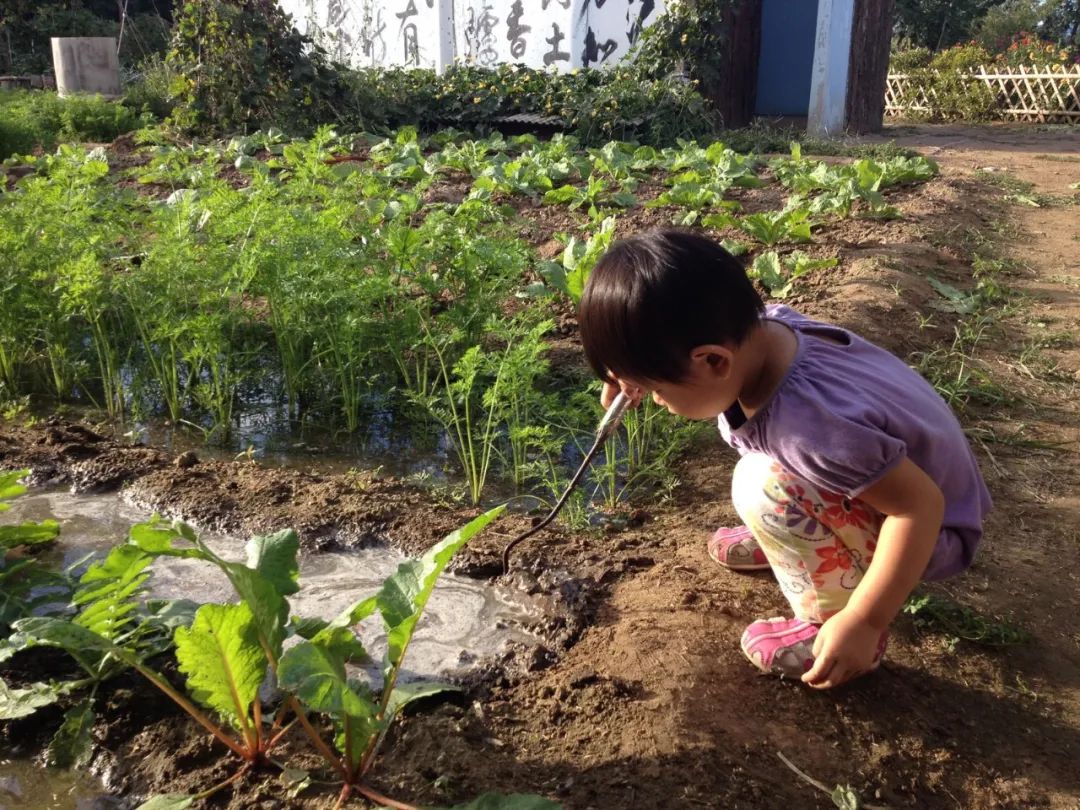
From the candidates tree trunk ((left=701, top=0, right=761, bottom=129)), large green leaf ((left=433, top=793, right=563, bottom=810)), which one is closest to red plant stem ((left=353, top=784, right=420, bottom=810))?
large green leaf ((left=433, top=793, right=563, bottom=810))

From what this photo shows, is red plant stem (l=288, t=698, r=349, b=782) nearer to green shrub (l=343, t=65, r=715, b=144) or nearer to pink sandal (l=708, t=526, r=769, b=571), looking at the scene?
pink sandal (l=708, t=526, r=769, b=571)

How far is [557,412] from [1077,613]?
160cm

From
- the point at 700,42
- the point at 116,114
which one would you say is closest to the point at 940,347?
the point at 700,42

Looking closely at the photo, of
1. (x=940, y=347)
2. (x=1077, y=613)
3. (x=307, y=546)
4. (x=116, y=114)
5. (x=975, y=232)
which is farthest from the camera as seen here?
(x=116, y=114)

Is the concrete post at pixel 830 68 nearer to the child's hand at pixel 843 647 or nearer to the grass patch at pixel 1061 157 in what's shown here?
the grass patch at pixel 1061 157

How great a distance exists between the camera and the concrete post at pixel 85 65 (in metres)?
13.7

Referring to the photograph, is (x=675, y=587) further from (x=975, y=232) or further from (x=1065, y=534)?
(x=975, y=232)

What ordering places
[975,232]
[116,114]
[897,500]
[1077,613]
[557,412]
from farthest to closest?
[116,114], [975,232], [557,412], [1077,613], [897,500]

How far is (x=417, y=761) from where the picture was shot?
69.7 inches

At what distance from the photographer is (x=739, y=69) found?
1284cm

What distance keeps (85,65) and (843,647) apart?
15.2 m

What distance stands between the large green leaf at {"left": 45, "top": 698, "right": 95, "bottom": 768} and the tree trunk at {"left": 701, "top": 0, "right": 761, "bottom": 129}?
11174 mm

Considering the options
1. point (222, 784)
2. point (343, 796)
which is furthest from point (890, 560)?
point (222, 784)

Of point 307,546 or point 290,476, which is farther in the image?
point 290,476
